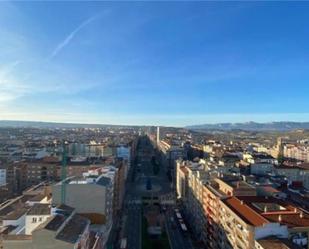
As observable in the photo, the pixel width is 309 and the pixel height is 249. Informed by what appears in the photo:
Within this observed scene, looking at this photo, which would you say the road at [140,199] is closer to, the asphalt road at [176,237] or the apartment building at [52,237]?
the asphalt road at [176,237]

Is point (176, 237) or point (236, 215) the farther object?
point (176, 237)

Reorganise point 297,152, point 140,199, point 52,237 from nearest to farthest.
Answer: point 52,237
point 140,199
point 297,152

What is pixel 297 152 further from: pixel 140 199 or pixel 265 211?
pixel 265 211

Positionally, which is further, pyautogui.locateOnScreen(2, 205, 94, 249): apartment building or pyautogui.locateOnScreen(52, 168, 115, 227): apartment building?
pyautogui.locateOnScreen(52, 168, 115, 227): apartment building

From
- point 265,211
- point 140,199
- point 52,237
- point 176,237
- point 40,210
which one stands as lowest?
point 176,237

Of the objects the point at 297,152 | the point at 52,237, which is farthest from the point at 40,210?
the point at 297,152

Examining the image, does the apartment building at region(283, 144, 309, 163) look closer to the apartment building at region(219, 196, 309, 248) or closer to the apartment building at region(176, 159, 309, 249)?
the apartment building at region(176, 159, 309, 249)


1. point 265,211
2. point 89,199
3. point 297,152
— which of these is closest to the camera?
point 265,211

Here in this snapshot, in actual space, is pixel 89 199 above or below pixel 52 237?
below

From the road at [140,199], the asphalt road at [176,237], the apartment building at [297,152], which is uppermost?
the apartment building at [297,152]

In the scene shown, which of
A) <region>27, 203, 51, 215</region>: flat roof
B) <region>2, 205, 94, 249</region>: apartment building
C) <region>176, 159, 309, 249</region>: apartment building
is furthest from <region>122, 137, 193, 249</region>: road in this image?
<region>2, 205, 94, 249</region>: apartment building

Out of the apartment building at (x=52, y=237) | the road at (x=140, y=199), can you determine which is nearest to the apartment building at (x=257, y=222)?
the road at (x=140, y=199)
